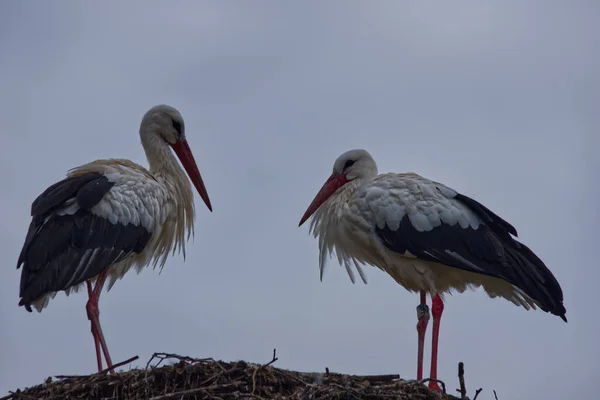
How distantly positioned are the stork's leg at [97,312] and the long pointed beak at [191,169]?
3.85 ft

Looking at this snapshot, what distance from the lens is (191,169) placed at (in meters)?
8.44

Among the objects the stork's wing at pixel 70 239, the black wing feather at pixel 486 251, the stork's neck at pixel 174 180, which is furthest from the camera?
the stork's neck at pixel 174 180

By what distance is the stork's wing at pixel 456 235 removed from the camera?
23.8 ft

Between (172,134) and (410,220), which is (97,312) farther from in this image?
(410,220)

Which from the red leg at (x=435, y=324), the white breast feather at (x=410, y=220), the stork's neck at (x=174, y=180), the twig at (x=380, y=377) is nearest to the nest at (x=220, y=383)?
the twig at (x=380, y=377)

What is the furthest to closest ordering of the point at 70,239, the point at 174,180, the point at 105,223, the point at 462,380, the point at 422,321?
the point at 174,180 < the point at 422,321 < the point at 105,223 < the point at 70,239 < the point at 462,380

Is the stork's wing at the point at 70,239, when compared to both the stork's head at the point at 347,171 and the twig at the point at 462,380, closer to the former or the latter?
the stork's head at the point at 347,171

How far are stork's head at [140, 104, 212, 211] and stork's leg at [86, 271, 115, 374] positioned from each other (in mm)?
1211

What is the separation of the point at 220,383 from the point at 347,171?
290cm

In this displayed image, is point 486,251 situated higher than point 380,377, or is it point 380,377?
point 486,251

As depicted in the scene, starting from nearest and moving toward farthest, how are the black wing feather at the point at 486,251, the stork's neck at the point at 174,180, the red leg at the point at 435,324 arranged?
1. the black wing feather at the point at 486,251
2. the red leg at the point at 435,324
3. the stork's neck at the point at 174,180

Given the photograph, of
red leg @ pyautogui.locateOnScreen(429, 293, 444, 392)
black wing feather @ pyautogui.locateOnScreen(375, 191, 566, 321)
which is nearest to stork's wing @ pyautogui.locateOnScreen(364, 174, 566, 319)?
black wing feather @ pyautogui.locateOnScreen(375, 191, 566, 321)

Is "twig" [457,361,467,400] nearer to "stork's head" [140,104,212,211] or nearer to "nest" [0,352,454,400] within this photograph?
"nest" [0,352,454,400]

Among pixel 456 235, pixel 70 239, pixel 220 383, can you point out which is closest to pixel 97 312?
pixel 70 239
